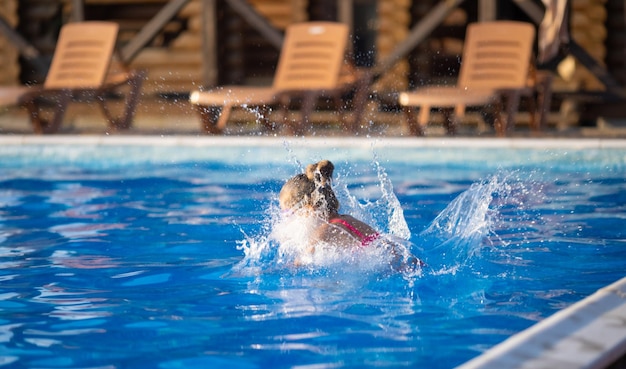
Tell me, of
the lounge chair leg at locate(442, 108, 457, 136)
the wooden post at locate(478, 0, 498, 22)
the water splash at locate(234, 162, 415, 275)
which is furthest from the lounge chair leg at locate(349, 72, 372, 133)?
the water splash at locate(234, 162, 415, 275)

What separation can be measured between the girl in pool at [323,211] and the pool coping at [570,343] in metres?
1.42

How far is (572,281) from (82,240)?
8.67 ft

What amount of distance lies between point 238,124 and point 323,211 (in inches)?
294

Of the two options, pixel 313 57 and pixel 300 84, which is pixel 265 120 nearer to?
pixel 300 84

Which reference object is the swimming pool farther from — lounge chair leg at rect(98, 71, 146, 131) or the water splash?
lounge chair leg at rect(98, 71, 146, 131)

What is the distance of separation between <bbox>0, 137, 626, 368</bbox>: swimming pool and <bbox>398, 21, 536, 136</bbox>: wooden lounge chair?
62 cm

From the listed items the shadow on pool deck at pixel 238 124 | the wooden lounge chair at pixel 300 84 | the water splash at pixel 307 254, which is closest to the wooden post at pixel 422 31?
the shadow on pool deck at pixel 238 124

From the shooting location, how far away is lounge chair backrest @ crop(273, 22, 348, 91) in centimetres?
1007

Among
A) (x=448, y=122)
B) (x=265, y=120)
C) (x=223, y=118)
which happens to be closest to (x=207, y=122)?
(x=223, y=118)

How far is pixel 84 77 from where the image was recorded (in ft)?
34.8

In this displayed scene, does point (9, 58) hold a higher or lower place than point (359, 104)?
higher

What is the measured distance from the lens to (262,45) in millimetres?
13570

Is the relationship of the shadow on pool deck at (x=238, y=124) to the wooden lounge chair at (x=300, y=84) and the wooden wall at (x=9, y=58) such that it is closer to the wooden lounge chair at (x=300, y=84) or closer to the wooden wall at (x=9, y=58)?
the wooden lounge chair at (x=300, y=84)

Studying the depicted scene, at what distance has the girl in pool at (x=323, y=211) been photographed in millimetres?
4473
